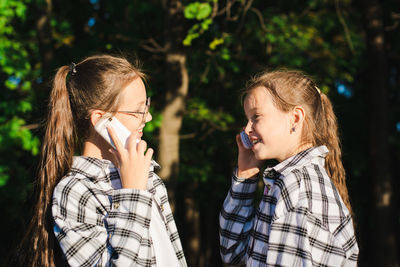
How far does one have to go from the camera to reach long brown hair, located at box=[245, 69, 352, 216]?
240 cm

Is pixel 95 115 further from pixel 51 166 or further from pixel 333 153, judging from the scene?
pixel 333 153

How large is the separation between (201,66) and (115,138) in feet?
17.4

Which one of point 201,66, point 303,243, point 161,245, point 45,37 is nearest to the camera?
point 303,243

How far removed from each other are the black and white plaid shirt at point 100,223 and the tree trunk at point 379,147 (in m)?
5.88

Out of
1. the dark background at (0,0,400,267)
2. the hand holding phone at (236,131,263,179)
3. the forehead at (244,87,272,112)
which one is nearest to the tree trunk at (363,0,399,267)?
the dark background at (0,0,400,267)

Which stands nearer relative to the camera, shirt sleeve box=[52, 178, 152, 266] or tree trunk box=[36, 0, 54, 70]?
shirt sleeve box=[52, 178, 152, 266]

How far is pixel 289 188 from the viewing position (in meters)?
2.12

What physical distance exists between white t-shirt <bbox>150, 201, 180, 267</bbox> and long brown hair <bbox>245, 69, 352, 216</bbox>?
0.90m

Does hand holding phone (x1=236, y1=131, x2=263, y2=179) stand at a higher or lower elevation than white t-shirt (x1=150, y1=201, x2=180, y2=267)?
higher

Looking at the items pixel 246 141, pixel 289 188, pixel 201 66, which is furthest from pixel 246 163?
pixel 201 66

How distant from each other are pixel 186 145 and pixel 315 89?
6.68 meters

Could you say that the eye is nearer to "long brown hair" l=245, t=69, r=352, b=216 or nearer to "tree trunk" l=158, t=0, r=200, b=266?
"long brown hair" l=245, t=69, r=352, b=216

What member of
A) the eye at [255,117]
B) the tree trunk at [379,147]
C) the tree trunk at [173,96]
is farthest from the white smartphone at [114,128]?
the tree trunk at [379,147]

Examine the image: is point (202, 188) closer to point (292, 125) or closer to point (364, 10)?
point (364, 10)
